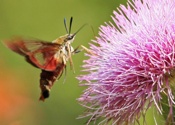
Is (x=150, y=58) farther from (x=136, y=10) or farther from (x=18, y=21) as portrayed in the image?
(x=18, y=21)

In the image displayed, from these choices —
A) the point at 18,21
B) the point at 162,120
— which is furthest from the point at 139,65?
the point at 18,21

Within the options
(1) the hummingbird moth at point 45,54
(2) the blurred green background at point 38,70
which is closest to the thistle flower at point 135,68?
(1) the hummingbird moth at point 45,54

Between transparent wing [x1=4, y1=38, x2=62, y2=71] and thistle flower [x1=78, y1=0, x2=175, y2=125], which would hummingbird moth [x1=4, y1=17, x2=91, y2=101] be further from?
thistle flower [x1=78, y1=0, x2=175, y2=125]

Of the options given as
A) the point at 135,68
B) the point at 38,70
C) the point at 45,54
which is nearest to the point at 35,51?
the point at 45,54

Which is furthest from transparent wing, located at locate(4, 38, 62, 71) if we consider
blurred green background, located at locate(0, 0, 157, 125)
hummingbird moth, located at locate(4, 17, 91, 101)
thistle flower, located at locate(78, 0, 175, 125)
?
blurred green background, located at locate(0, 0, 157, 125)

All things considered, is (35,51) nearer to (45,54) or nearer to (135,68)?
(45,54)
